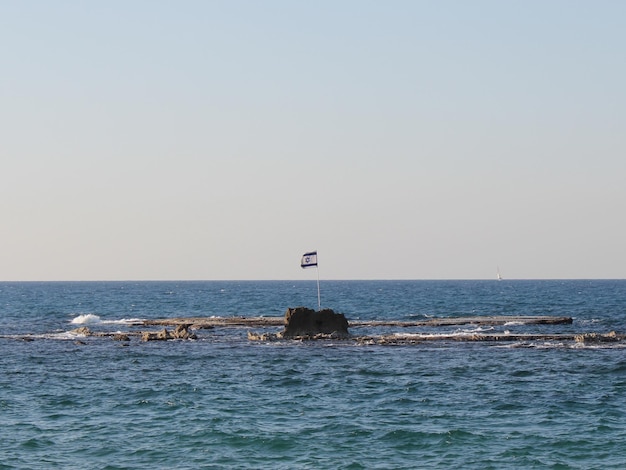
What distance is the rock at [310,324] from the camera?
2938 inches

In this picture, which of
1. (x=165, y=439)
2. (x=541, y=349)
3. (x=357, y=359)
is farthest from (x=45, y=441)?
(x=541, y=349)

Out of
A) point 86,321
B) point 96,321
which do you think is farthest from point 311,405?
point 96,321

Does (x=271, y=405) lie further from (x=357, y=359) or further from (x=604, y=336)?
(x=604, y=336)

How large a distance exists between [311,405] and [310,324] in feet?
103

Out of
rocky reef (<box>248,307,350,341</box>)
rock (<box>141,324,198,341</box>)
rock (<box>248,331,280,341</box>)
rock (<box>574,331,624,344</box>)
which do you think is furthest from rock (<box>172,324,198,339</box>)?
rock (<box>574,331,624,344</box>)

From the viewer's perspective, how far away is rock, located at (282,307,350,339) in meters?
74.6

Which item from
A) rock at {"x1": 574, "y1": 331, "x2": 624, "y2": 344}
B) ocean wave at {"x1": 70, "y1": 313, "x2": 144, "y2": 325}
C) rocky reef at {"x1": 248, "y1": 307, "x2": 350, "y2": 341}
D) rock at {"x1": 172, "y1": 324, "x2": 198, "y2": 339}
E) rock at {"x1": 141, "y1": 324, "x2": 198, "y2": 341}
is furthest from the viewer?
ocean wave at {"x1": 70, "y1": 313, "x2": 144, "y2": 325}

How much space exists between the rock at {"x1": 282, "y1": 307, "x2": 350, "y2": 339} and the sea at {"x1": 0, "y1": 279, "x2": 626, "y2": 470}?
2178 mm

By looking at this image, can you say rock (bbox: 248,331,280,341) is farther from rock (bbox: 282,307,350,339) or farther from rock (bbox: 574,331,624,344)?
rock (bbox: 574,331,624,344)

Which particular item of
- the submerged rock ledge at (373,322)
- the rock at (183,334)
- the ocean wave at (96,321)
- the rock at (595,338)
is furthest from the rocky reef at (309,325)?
the ocean wave at (96,321)

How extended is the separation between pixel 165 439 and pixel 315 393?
12.2 m

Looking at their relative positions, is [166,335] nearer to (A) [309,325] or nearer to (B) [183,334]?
(B) [183,334]

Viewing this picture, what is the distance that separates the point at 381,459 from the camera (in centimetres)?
3312

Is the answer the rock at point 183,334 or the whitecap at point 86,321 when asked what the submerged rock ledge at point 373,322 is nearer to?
the whitecap at point 86,321
